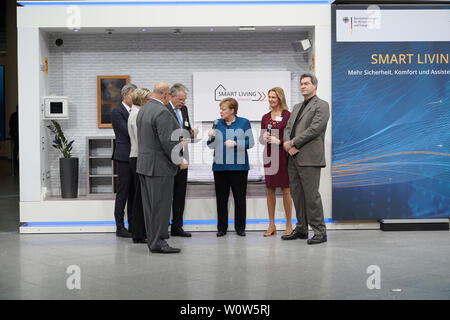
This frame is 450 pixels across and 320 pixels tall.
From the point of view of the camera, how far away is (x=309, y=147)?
618cm

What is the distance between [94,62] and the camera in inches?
319

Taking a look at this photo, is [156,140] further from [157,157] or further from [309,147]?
[309,147]

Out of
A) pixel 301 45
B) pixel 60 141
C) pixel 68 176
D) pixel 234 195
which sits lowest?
pixel 234 195

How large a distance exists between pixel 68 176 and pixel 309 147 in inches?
123

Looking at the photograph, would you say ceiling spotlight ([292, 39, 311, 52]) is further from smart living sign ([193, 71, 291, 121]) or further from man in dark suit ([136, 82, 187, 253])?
man in dark suit ([136, 82, 187, 253])

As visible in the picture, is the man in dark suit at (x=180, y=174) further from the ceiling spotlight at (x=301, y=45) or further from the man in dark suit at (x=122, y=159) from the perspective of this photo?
the ceiling spotlight at (x=301, y=45)

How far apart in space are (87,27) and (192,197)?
7.63 feet

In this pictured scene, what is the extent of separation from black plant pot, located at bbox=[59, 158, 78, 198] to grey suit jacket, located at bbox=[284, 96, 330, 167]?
294cm

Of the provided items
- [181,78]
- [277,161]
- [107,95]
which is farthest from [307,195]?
[107,95]

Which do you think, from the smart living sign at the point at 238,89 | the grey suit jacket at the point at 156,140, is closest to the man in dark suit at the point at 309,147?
the grey suit jacket at the point at 156,140

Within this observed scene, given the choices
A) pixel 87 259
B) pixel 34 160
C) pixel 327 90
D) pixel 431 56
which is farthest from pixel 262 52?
pixel 87 259

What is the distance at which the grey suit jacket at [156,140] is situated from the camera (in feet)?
18.1
